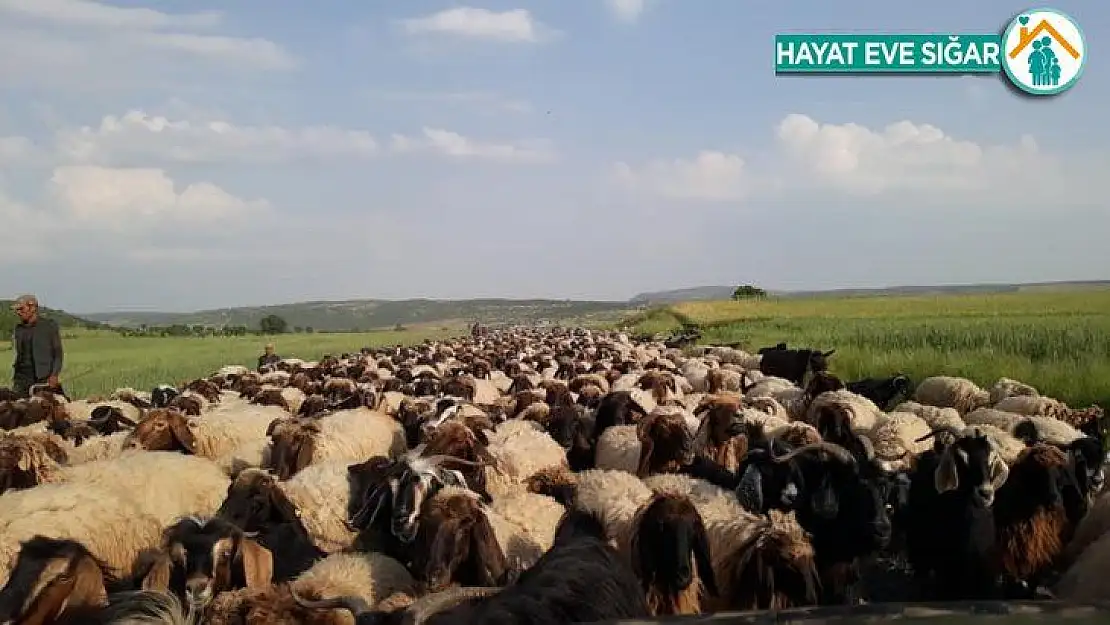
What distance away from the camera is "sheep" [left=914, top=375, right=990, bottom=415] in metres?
13.5

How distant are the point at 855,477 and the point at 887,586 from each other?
1732 mm

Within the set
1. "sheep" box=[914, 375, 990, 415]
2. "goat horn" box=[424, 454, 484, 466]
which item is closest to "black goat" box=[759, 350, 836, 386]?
"sheep" box=[914, 375, 990, 415]

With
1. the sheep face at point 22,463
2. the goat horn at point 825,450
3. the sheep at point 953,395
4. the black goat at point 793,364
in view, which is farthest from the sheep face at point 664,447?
the black goat at point 793,364

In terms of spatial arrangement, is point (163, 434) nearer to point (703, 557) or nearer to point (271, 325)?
point (703, 557)

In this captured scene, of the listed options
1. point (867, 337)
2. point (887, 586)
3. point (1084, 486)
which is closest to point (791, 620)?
point (887, 586)

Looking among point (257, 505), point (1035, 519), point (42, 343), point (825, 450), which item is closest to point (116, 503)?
point (257, 505)

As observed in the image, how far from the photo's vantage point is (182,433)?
30.8ft

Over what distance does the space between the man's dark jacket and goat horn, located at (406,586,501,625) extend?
10919 millimetres

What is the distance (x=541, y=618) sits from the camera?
404cm

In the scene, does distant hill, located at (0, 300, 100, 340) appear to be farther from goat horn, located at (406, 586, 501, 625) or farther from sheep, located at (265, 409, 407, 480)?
goat horn, located at (406, 586, 501, 625)

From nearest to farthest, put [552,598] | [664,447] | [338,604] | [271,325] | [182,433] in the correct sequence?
[338,604]
[552,598]
[664,447]
[182,433]
[271,325]

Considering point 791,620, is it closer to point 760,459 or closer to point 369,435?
point 760,459

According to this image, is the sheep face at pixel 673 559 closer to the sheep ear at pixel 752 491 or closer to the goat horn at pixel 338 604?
the sheep ear at pixel 752 491

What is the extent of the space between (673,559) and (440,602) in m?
1.69
